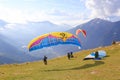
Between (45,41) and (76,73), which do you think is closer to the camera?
(76,73)

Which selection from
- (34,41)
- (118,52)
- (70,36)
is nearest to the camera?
(34,41)

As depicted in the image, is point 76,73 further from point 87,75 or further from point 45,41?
point 45,41

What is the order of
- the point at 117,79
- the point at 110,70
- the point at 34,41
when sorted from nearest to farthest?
the point at 117,79 → the point at 110,70 → the point at 34,41

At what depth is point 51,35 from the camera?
167ft

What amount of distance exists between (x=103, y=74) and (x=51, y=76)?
806 cm

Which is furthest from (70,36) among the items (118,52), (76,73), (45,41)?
(118,52)

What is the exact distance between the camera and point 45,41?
1955 inches

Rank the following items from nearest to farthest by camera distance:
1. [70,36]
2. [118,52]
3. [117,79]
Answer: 1. [117,79]
2. [70,36]
3. [118,52]

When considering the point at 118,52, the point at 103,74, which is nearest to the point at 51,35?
the point at 103,74

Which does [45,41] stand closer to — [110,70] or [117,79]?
[110,70]

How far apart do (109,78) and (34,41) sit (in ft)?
52.9

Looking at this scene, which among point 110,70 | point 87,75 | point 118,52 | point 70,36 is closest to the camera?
point 87,75

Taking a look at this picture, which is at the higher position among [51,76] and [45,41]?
[45,41]

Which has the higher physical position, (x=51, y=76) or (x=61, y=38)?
(x=61, y=38)
